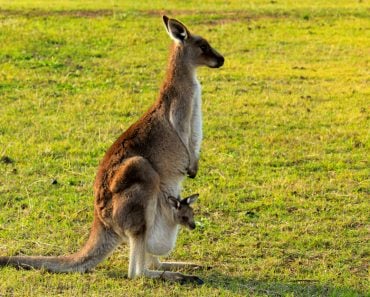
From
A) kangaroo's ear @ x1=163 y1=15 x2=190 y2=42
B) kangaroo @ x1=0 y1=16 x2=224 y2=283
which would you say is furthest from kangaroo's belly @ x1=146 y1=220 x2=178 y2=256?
Result: kangaroo's ear @ x1=163 y1=15 x2=190 y2=42

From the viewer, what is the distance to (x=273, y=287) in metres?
6.29

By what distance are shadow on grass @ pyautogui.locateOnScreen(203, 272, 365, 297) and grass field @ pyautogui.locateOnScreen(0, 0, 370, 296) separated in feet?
0.05

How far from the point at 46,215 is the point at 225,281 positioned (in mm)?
2049

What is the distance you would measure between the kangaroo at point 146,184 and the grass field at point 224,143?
0.61 ft

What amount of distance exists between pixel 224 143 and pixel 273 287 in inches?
159

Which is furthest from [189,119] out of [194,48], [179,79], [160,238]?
[160,238]

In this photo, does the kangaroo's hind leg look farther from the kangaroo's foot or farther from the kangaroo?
the kangaroo's foot

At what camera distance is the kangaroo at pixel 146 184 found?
6.14m

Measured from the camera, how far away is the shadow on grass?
242 inches

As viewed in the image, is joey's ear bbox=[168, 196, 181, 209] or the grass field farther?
the grass field

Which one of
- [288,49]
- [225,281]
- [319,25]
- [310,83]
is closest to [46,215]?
[225,281]

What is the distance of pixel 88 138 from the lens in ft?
34.0

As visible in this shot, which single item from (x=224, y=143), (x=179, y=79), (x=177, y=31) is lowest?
(x=224, y=143)

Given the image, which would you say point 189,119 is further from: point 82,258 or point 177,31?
point 82,258
